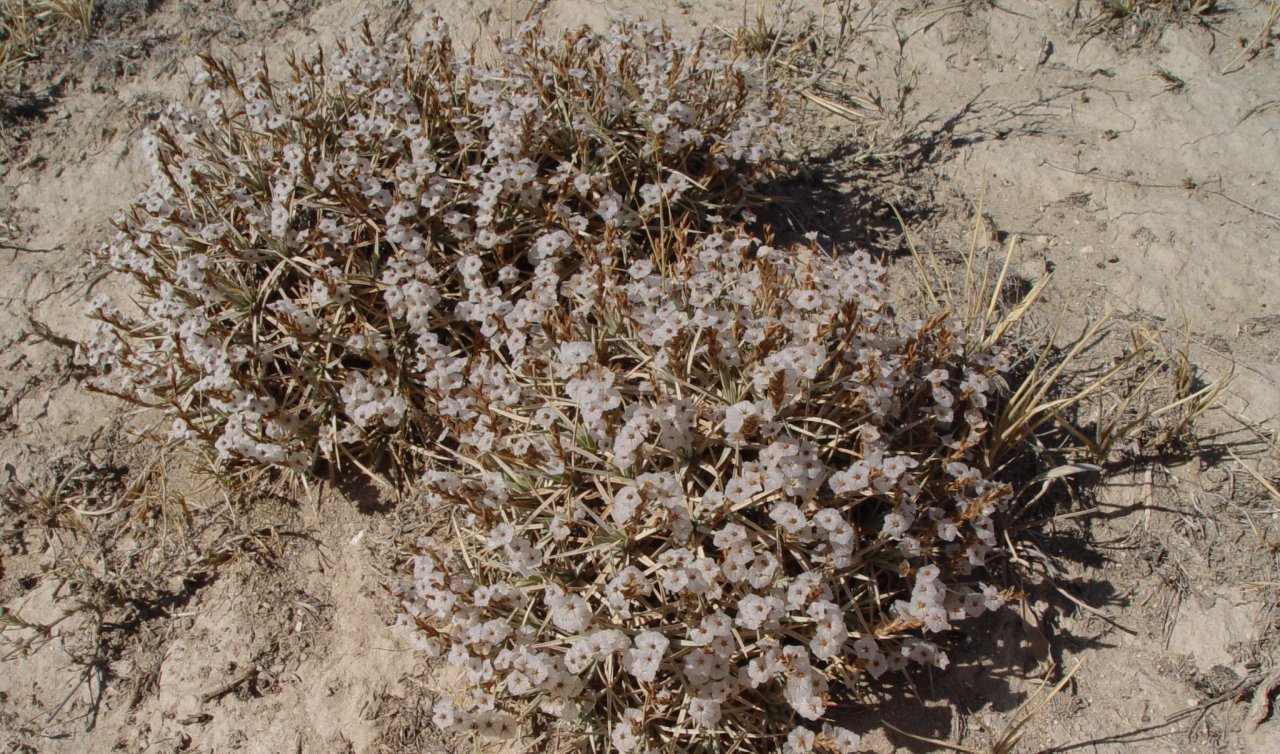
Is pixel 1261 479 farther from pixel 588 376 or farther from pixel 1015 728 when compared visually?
pixel 588 376

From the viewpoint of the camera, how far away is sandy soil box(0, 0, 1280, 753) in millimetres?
3344

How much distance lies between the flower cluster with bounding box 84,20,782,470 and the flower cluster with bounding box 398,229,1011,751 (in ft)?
1.25

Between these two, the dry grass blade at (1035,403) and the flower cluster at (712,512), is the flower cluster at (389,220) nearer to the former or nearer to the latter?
the flower cluster at (712,512)

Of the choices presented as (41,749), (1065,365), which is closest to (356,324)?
(41,749)

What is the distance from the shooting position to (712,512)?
3.11 m

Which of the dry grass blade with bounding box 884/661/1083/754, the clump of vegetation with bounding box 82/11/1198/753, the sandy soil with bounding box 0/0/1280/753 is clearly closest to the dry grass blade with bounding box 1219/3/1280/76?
the sandy soil with bounding box 0/0/1280/753

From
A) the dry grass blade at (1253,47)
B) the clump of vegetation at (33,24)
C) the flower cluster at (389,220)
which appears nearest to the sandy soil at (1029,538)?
the dry grass blade at (1253,47)

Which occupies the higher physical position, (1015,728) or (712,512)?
(712,512)

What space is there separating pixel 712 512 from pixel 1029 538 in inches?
54.8

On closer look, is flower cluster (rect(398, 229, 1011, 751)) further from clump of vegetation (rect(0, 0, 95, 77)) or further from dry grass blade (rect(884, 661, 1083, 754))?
clump of vegetation (rect(0, 0, 95, 77))

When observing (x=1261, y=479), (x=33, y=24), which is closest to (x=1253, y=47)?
(x=1261, y=479)

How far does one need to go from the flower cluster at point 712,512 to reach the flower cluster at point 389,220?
381 mm

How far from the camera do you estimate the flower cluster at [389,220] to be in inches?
148

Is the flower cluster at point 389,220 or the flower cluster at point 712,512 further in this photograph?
the flower cluster at point 389,220
